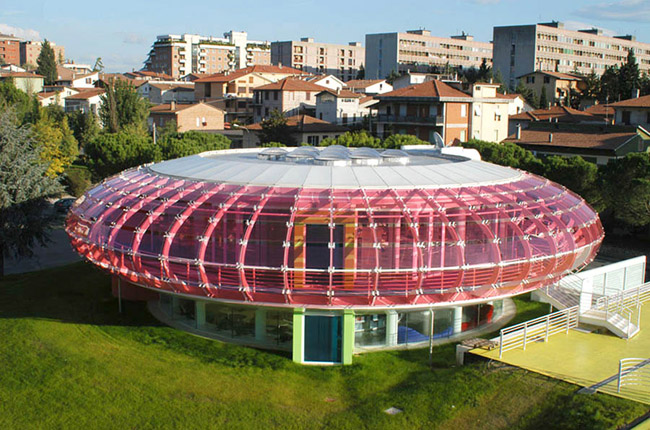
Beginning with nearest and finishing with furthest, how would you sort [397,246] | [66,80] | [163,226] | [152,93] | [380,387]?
[380,387] → [397,246] → [163,226] → [152,93] → [66,80]

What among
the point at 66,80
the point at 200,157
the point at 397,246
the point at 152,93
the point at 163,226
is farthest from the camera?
the point at 66,80

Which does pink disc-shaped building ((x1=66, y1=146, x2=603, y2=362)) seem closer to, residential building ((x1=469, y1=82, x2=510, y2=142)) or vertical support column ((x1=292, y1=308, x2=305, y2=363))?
vertical support column ((x1=292, y1=308, x2=305, y2=363))

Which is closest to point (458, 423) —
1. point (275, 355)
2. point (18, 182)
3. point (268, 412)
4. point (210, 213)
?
point (268, 412)

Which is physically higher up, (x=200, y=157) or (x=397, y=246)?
(x=200, y=157)

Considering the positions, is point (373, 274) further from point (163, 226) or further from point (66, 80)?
point (66, 80)

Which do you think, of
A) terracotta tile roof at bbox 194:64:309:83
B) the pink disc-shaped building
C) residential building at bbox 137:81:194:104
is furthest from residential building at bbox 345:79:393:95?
the pink disc-shaped building
